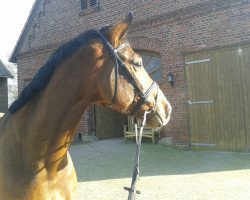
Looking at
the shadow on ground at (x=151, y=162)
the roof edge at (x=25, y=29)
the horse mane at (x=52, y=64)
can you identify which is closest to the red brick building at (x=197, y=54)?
the shadow on ground at (x=151, y=162)

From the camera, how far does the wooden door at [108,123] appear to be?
1459cm

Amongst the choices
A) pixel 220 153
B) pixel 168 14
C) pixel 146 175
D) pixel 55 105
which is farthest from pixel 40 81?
pixel 168 14

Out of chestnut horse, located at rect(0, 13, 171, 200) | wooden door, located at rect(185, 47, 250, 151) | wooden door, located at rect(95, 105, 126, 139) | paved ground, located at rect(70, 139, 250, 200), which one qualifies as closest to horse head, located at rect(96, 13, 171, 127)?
chestnut horse, located at rect(0, 13, 171, 200)

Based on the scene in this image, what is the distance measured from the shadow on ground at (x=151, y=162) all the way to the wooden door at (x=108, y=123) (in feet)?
7.67

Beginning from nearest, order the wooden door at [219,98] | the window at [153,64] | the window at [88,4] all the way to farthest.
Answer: the wooden door at [219,98] < the window at [153,64] < the window at [88,4]

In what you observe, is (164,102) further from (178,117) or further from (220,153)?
(178,117)

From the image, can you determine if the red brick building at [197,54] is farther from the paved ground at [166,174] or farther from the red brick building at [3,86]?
the red brick building at [3,86]

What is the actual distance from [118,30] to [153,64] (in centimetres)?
975

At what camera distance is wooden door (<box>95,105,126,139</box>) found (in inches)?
575

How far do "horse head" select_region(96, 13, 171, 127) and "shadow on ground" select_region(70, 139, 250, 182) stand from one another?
5.37 meters

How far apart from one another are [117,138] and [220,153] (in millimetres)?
5695

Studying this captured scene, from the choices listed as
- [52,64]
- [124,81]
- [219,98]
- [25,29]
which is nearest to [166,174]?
[219,98]

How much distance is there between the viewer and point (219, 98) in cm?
1045

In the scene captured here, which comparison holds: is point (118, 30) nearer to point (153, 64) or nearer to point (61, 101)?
point (61, 101)
